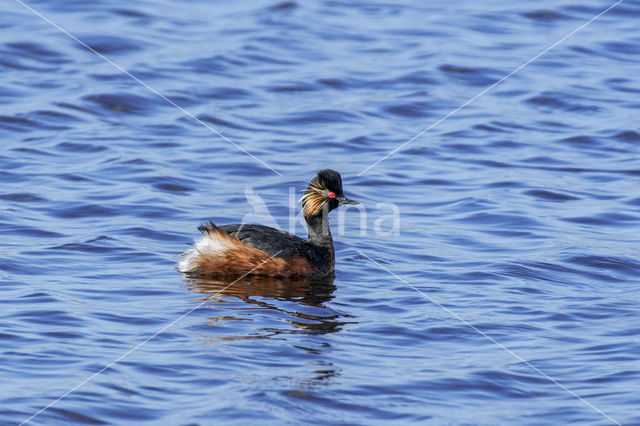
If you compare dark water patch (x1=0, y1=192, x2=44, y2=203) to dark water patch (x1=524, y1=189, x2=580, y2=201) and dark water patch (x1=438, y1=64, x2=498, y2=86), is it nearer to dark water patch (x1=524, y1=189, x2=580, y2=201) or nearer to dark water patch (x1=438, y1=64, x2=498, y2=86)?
dark water patch (x1=524, y1=189, x2=580, y2=201)

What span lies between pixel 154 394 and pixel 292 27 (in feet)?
47.2

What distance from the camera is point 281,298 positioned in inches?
346

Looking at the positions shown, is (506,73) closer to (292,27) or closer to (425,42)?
(425,42)

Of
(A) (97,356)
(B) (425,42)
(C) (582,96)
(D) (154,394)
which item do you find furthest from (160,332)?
(B) (425,42)

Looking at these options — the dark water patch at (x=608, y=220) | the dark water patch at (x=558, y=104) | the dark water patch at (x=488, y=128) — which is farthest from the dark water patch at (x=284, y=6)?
the dark water patch at (x=608, y=220)

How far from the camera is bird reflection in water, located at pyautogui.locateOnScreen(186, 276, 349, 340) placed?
317 inches

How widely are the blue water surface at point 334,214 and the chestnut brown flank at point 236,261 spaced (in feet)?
0.56

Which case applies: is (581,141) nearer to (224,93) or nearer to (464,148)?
(464,148)

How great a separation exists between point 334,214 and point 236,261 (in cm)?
301

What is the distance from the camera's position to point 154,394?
255 inches

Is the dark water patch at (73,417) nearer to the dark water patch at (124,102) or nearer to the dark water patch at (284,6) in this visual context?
the dark water patch at (124,102)

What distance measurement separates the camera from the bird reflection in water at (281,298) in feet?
26.4

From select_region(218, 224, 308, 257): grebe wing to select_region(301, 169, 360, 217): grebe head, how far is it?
65cm

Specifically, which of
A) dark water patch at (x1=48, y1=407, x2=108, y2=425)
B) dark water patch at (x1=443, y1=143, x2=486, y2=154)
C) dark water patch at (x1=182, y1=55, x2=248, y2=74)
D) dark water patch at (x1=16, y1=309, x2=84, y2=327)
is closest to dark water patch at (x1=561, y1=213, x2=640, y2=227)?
dark water patch at (x1=443, y1=143, x2=486, y2=154)
